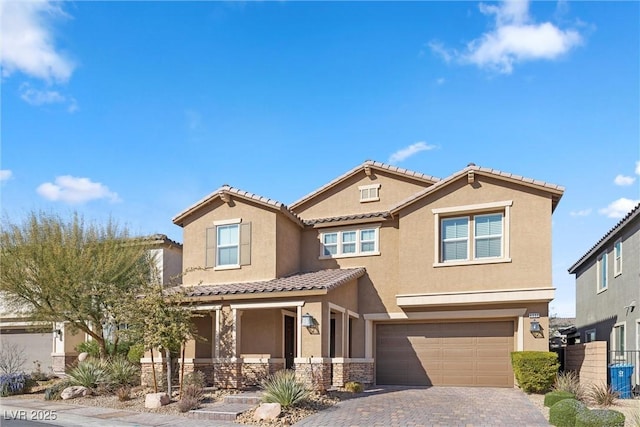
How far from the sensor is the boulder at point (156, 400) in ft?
53.1

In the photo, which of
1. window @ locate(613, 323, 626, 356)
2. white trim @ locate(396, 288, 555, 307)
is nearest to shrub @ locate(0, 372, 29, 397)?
white trim @ locate(396, 288, 555, 307)

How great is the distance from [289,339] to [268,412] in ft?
24.4

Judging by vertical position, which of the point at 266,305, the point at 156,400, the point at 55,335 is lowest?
the point at 156,400

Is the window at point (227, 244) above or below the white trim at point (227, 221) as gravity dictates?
below

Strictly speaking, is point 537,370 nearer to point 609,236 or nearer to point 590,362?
point 590,362

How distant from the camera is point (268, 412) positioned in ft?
46.2

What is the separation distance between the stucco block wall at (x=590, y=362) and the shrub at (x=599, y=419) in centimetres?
481

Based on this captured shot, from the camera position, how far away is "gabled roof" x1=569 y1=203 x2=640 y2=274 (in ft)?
63.9

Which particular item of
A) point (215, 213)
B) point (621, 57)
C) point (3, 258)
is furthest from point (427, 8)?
point (3, 258)

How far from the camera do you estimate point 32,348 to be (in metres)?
29.0

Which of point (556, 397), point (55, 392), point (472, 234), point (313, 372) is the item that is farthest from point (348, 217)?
point (55, 392)

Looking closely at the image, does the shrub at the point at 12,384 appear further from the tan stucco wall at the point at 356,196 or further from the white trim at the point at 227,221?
the tan stucco wall at the point at 356,196

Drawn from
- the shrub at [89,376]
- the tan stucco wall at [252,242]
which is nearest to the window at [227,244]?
the tan stucco wall at [252,242]

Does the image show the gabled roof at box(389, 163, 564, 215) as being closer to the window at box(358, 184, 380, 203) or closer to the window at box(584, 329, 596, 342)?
the window at box(358, 184, 380, 203)
